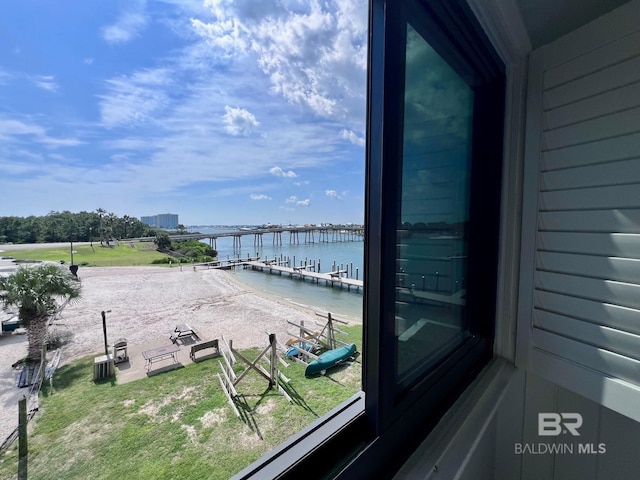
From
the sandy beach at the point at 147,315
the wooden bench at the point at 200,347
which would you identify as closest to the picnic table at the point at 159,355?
the wooden bench at the point at 200,347

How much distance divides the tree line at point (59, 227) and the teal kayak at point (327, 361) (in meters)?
3.50

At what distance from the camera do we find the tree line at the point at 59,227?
1.66 m

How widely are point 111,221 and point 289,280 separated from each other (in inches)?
325

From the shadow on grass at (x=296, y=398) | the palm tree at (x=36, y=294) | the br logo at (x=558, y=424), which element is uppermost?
the br logo at (x=558, y=424)

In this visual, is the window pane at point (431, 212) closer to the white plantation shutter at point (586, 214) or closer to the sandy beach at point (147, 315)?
the white plantation shutter at point (586, 214)

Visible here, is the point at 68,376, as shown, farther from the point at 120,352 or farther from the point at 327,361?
the point at 327,361

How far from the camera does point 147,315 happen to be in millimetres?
7008

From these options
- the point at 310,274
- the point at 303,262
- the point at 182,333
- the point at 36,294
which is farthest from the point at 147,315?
the point at 303,262

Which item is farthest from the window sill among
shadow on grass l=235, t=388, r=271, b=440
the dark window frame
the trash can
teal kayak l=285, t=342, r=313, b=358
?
the trash can

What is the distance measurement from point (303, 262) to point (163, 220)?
8867 mm

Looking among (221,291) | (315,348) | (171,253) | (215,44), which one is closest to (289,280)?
(221,291)

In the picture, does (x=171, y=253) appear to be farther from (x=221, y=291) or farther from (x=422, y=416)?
(x=422, y=416)

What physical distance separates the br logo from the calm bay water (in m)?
2.40

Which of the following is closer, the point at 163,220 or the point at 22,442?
the point at 22,442
